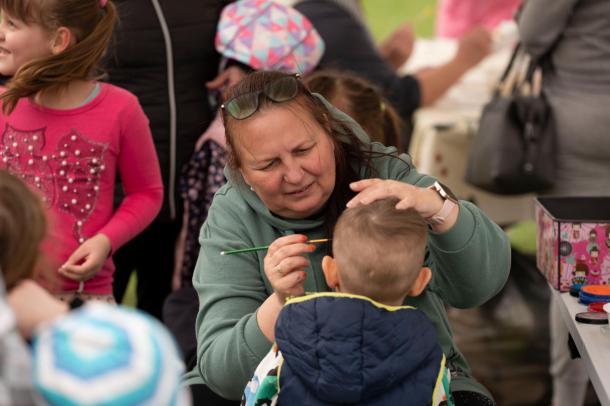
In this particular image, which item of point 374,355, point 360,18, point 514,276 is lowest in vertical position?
point 514,276

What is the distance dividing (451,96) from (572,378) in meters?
1.80

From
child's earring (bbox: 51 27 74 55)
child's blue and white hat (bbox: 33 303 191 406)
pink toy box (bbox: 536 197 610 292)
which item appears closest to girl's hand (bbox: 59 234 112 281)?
child's earring (bbox: 51 27 74 55)

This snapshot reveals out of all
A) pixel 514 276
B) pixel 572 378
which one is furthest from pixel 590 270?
A: pixel 514 276

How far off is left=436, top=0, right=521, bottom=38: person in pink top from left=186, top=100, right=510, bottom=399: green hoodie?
3340mm

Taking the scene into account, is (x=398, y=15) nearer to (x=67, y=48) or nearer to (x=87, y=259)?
(x=67, y=48)

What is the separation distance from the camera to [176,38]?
9.60ft

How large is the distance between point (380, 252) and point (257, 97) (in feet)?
1.51

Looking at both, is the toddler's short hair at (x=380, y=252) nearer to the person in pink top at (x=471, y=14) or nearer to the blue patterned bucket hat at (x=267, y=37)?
the blue patterned bucket hat at (x=267, y=37)

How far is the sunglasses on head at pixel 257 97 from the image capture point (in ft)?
6.08

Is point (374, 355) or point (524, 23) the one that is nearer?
point (374, 355)

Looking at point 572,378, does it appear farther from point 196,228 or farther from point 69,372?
point 69,372

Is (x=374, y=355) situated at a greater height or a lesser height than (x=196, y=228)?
greater

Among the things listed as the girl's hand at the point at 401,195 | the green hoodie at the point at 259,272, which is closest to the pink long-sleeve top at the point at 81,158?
the green hoodie at the point at 259,272

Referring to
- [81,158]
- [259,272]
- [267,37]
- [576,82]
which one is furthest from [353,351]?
[576,82]
